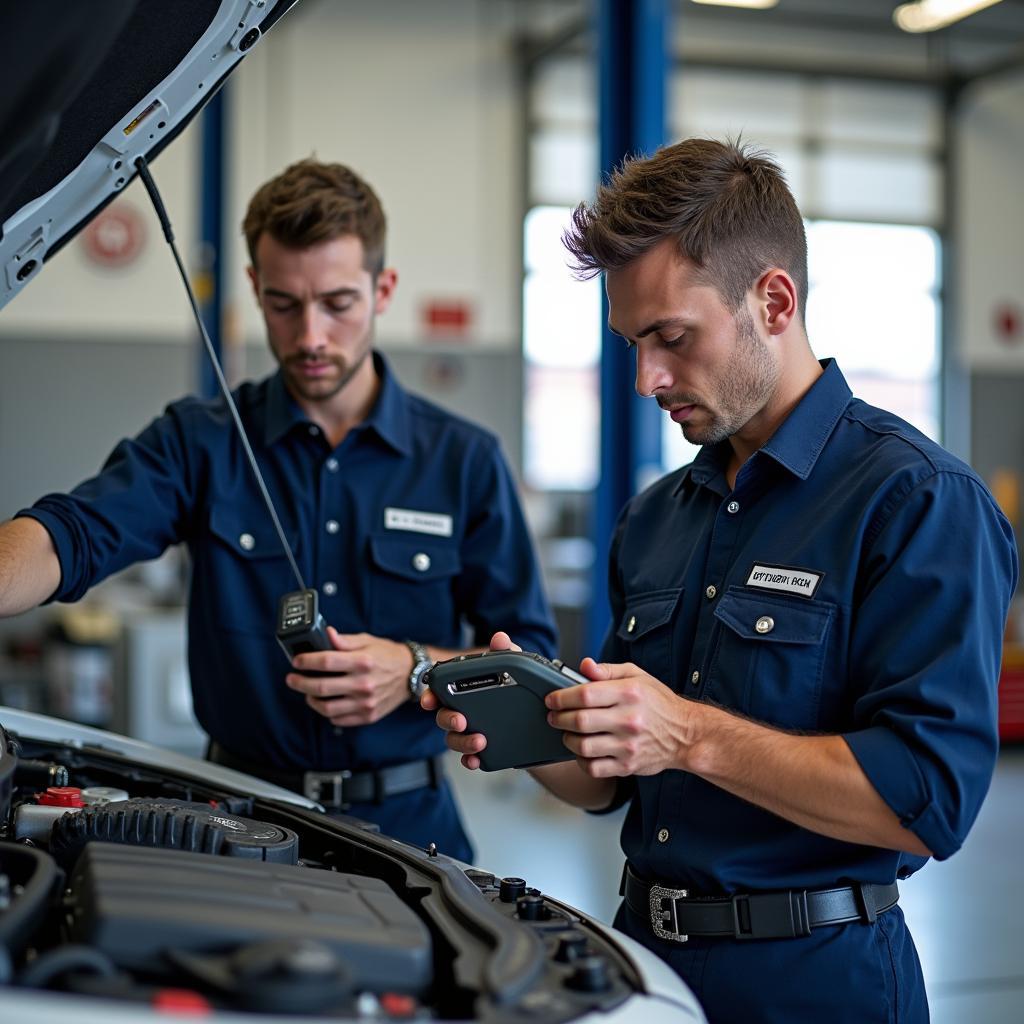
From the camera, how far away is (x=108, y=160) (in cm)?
150

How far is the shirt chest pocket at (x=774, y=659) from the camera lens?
126cm

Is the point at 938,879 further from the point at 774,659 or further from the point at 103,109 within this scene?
the point at 103,109

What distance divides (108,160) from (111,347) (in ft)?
23.6

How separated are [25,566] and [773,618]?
0.93 meters

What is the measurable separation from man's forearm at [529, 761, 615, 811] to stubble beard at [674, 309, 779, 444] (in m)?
0.42

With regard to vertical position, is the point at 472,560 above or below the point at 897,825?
above

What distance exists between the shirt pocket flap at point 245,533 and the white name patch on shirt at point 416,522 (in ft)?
0.52

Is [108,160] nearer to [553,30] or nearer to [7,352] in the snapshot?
[7,352]

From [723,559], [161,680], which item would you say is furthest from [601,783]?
[161,680]

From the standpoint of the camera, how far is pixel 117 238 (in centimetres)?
842

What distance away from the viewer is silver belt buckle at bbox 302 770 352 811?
179 centimetres

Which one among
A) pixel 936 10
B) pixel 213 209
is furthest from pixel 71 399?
pixel 936 10

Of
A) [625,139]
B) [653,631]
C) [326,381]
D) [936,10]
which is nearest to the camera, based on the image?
[653,631]

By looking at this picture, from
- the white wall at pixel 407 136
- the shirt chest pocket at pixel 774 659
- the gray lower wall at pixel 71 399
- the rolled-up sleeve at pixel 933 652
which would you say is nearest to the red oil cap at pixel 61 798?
the shirt chest pocket at pixel 774 659
